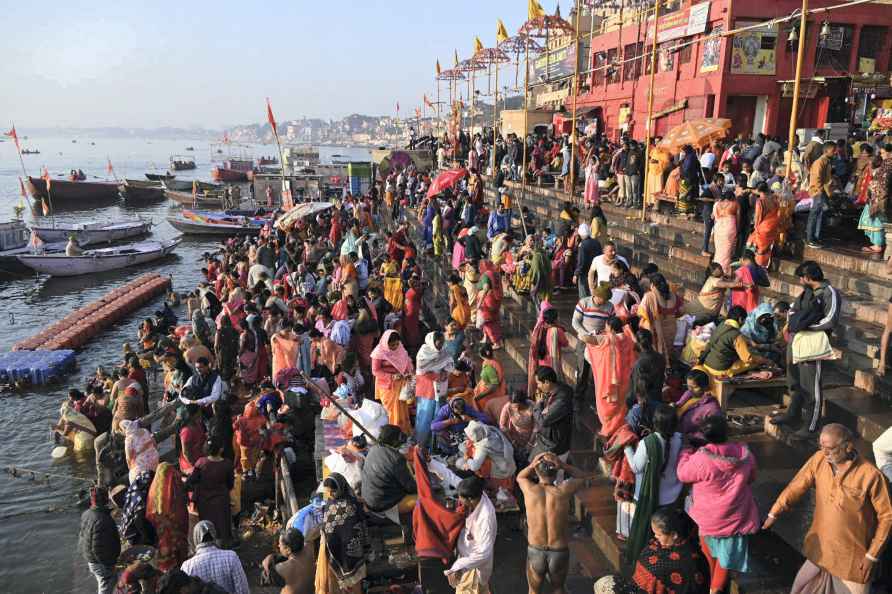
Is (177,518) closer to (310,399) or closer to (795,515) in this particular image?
(310,399)

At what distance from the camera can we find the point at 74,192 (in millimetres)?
54469

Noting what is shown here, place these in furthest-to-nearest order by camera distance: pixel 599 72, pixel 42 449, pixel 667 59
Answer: pixel 599 72 < pixel 667 59 < pixel 42 449

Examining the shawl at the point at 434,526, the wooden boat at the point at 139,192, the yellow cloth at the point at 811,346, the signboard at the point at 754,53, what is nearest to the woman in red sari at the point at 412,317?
the shawl at the point at 434,526

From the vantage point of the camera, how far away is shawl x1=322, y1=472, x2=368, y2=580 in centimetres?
461

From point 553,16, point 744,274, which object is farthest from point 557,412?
point 553,16

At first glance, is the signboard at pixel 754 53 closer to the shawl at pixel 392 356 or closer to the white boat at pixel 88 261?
the shawl at pixel 392 356

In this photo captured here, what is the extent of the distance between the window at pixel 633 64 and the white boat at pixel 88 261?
2303cm

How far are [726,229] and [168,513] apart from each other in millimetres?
7667

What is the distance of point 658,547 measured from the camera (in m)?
A: 3.73

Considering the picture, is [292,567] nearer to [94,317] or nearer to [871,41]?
[94,317]

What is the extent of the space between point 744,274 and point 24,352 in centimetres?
1669

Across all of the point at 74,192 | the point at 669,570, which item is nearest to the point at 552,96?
the point at 669,570

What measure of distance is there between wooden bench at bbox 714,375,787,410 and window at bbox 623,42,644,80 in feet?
74.6

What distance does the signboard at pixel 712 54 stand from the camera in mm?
20953
